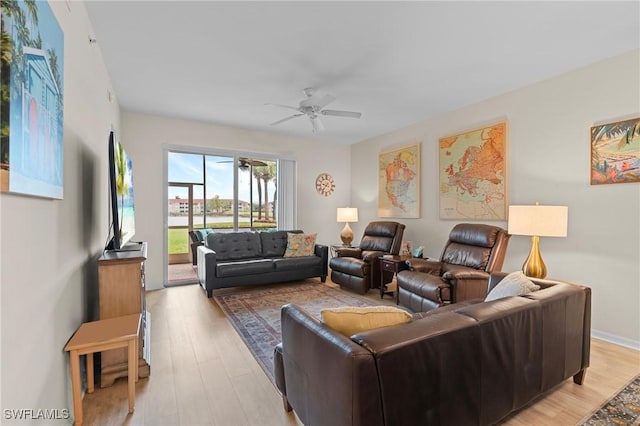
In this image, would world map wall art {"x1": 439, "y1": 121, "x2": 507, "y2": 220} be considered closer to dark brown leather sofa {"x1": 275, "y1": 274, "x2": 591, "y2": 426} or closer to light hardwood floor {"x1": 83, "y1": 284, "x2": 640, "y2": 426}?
light hardwood floor {"x1": 83, "y1": 284, "x2": 640, "y2": 426}

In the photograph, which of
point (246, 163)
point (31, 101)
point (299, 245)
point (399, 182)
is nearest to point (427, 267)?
point (399, 182)

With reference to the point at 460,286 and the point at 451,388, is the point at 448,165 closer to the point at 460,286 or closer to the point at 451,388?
the point at 460,286

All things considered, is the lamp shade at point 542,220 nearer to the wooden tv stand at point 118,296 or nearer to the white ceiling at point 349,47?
the white ceiling at point 349,47

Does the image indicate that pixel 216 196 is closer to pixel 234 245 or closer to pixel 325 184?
pixel 234 245

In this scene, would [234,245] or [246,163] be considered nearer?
[234,245]

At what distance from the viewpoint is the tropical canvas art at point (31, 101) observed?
98 cm

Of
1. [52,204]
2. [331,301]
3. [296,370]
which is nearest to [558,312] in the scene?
[296,370]

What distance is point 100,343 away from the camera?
1.70m

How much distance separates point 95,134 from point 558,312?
3679 mm

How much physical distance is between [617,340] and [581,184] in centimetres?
153

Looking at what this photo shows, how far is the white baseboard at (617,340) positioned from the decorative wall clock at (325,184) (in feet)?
15.1

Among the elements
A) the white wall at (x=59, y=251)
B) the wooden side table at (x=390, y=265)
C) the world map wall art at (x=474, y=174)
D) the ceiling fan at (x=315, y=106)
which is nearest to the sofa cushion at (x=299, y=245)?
the wooden side table at (x=390, y=265)

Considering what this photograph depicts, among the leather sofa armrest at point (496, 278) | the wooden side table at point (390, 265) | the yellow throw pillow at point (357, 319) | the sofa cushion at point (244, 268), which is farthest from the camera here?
the sofa cushion at point (244, 268)

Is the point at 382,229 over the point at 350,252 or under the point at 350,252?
over
